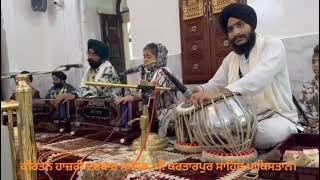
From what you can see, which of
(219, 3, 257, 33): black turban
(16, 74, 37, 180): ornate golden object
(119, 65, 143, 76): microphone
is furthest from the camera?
(119, 65, 143, 76): microphone

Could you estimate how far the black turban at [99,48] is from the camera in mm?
2406

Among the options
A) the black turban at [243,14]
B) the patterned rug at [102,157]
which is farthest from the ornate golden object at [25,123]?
the black turban at [243,14]

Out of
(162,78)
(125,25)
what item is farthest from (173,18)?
(162,78)

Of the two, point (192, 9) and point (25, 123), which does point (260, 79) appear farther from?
point (192, 9)

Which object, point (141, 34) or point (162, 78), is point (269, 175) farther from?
point (141, 34)

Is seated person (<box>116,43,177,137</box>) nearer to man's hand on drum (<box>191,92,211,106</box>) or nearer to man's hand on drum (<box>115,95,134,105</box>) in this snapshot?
man's hand on drum (<box>115,95,134,105</box>)

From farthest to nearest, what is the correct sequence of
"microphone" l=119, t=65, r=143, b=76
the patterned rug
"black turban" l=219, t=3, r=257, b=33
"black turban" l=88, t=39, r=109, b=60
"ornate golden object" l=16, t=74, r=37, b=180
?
"black turban" l=88, t=39, r=109, b=60, "microphone" l=119, t=65, r=143, b=76, "black turban" l=219, t=3, r=257, b=33, the patterned rug, "ornate golden object" l=16, t=74, r=37, b=180

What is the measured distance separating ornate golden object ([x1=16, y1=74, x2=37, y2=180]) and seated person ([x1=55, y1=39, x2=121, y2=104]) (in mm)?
1043

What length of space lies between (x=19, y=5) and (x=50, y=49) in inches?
13.9

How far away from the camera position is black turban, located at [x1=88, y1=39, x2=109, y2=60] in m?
2.41

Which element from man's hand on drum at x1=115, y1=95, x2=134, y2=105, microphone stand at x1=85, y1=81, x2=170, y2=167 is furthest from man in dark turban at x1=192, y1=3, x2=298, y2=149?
man's hand on drum at x1=115, y1=95, x2=134, y2=105

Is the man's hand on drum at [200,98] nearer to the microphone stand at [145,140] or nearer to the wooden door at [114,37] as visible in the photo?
the microphone stand at [145,140]

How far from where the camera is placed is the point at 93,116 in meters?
2.17

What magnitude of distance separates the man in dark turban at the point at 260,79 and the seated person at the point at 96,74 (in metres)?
0.80
